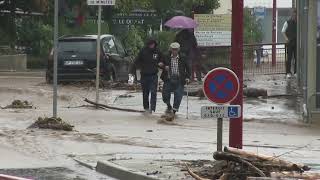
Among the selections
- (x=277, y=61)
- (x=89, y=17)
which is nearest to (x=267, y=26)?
(x=89, y=17)

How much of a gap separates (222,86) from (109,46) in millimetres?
14614

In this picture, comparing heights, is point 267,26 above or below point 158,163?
above

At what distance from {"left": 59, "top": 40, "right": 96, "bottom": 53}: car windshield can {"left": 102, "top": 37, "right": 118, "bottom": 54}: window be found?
1.08 ft

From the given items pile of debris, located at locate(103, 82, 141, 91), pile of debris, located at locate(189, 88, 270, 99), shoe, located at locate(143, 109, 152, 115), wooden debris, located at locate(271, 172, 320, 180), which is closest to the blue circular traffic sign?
wooden debris, located at locate(271, 172, 320, 180)

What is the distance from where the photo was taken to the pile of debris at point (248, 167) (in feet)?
29.3

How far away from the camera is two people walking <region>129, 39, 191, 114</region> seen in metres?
16.8

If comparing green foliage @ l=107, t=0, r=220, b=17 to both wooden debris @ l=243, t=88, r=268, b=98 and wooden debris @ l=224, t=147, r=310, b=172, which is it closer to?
wooden debris @ l=243, t=88, r=268, b=98

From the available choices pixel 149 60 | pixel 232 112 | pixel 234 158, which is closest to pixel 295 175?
pixel 234 158

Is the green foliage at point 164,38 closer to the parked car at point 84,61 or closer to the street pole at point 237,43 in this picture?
the parked car at point 84,61

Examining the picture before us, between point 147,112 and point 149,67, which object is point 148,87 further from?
point 147,112

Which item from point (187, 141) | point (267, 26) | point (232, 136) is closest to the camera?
point (232, 136)

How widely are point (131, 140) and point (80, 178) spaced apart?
131 inches

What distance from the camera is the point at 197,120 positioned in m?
16.2

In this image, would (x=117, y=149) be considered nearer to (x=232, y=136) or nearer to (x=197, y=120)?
(x=232, y=136)
